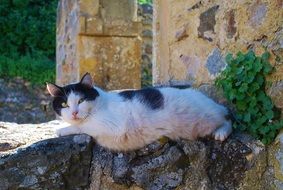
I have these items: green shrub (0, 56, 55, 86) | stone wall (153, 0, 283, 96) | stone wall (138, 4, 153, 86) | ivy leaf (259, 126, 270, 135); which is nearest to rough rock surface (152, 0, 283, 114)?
stone wall (153, 0, 283, 96)

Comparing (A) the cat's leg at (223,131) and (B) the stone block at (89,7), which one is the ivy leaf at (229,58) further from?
(B) the stone block at (89,7)

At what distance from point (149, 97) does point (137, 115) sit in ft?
0.38

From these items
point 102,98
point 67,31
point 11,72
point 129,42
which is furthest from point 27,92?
point 102,98

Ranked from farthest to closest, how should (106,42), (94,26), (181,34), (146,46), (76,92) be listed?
(146,46) < (106,42) < (94,26) < (181,34) < (76,92)

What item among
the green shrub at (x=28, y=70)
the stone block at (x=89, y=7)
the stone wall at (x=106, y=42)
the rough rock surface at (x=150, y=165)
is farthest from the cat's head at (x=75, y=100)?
the green shrub at (x=28, y=70)

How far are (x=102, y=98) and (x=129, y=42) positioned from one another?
11.4ft

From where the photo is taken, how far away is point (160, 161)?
2.00 meters

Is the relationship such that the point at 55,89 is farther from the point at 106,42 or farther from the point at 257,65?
the point at 106,42

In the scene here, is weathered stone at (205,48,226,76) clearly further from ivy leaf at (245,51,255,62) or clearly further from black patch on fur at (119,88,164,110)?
black patch on fur at (119,88,164,110)

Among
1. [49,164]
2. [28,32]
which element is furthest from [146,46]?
[49,164]

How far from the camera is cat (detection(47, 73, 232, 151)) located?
2.01 metres

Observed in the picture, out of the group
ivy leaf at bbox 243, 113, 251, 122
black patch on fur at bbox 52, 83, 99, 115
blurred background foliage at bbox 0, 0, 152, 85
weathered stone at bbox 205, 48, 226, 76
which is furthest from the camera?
blurred background foliage at bbox 0, 0, 152, 85

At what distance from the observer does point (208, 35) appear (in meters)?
2.38

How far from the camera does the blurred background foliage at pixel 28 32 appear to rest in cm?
962
